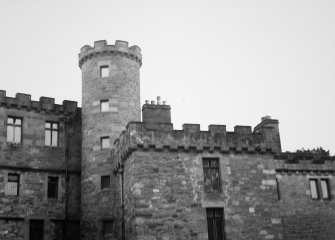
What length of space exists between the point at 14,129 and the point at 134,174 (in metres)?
8.52

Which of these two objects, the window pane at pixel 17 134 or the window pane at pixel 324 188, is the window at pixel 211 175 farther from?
the window pane at pixel 17 134

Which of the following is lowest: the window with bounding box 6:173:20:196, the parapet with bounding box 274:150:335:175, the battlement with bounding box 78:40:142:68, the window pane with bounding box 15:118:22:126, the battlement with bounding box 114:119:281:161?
the window with bounding box 6:173:20:196

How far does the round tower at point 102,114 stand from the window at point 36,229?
7.09ft

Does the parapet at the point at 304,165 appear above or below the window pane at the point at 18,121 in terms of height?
below

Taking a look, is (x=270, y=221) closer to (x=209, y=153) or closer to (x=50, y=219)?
(x=209, y=153)

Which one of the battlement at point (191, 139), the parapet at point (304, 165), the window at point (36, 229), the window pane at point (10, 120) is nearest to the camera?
the battlement at point (191, 139)

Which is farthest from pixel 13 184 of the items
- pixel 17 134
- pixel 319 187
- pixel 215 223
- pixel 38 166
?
pixel 319 187

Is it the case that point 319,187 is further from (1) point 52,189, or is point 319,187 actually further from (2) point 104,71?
(1) point 52,189

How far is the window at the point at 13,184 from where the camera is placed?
82.6 ft

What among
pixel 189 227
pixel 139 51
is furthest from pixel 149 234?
pixel 139 51

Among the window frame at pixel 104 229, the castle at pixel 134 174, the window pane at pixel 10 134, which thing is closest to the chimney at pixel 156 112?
the castle at pixel 134 174

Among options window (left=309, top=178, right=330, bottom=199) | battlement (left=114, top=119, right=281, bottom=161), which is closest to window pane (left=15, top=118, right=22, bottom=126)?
battlement (left=114, top=119, right=281, bottom=161)

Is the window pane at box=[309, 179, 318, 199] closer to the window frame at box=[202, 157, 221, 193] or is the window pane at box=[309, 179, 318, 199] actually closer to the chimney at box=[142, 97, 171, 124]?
the window frame at box=[202, 157, 221, 193]

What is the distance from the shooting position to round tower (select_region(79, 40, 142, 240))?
83.7 ft
